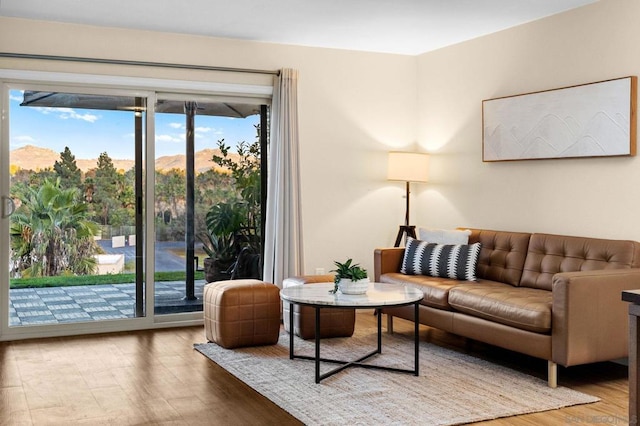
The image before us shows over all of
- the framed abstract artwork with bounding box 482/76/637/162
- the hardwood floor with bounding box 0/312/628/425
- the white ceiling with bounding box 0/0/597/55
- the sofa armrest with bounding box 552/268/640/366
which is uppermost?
the white ceiling with bounding box 0/0/597/55

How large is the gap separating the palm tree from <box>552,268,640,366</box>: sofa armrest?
370 cm

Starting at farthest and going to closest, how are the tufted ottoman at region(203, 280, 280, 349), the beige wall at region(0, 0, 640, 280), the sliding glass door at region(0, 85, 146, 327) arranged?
the sliding glass door at region(0, 85, 146, 327) → the tufted ottoman at region(203, 280, 280, 349) → the beige wall at region(0, 0, 640, 280)

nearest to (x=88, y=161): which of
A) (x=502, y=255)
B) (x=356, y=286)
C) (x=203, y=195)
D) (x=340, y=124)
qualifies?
(x=203, y=195)

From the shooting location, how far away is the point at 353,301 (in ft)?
14.0

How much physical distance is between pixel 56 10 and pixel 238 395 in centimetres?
313

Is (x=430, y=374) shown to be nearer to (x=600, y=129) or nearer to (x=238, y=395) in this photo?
(x=238, y=395)

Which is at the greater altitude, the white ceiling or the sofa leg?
the white ceiling

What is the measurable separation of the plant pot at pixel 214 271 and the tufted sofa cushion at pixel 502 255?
216cm

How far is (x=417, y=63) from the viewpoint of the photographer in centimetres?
705

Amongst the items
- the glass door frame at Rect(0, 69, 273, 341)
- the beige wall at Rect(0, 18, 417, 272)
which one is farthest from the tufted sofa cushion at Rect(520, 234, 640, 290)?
the glass door frame at Rect(0, 69, 273, 341)

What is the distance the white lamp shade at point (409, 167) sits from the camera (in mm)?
6566

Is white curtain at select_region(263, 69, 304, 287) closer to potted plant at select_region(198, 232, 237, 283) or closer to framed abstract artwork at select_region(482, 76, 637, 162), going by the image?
potted plant at select_region(198, 232, 237, 283)

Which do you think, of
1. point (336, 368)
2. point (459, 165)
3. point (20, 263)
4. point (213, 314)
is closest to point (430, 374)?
point (336, 368)

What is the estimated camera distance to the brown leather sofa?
4.12 m
